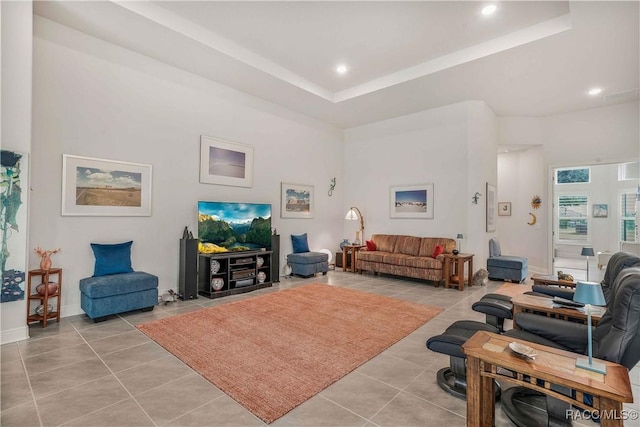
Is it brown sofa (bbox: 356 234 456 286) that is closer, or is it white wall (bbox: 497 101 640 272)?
brown sofa (bbox: 356 234 456 286)

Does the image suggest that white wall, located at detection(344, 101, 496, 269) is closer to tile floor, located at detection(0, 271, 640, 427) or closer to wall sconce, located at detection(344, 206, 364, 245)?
wall sconce, located at detection(344, 206, 364, 245)

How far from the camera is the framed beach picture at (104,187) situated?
13.4 feet

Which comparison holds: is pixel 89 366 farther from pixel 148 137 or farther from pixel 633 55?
pixel 633 55

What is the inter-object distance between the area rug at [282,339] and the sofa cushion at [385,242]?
2320 mm

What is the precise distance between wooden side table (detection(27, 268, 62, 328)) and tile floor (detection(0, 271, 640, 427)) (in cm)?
19

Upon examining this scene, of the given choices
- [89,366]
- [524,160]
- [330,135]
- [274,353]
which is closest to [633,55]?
[524,160]

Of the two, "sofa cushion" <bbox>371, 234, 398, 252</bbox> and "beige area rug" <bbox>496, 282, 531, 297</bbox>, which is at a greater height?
"sofa cushion" <bbox>371, 234, 398, 252</bbox>

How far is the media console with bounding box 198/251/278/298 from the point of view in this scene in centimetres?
514

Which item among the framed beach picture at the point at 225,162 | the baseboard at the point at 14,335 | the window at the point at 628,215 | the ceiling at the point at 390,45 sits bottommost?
the baseboard at the point at 14,335

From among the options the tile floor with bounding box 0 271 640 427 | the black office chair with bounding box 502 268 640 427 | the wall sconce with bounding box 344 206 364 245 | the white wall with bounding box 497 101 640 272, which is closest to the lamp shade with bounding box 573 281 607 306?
the black office chair with bounding box 502 268 640 427

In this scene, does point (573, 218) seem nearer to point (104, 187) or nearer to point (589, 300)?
point (589, 300)

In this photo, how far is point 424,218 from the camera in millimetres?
7133

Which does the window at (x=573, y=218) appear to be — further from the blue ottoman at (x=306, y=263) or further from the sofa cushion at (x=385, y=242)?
the blue ottoman at (x=306, y=263)

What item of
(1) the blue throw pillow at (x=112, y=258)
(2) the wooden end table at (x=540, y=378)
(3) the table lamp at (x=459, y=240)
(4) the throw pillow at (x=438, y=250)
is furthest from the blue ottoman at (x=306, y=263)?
(2) the wooden end table at (x=540, y=378)
